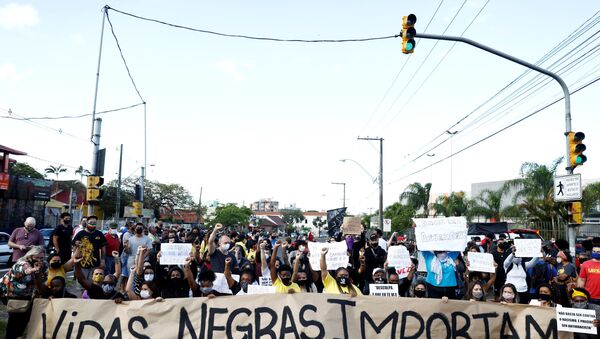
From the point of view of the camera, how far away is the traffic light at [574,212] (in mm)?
10312

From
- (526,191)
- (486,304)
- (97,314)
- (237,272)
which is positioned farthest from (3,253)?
(526,191)

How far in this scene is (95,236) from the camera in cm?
921

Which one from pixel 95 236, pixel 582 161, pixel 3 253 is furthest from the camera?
pixel 3 253

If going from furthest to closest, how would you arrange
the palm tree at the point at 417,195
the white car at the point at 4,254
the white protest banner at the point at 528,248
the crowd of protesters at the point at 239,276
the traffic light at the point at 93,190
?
the palm tree at the point at 417,195 → the white car at the point at 4,254 → the traffic light at the point at 93,190 → the white protest banner at the point at 528,248 → the crowd of protesters at the point at 239,276

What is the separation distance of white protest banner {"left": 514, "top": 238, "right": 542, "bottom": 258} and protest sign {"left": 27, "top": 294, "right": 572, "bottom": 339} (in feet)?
9.02

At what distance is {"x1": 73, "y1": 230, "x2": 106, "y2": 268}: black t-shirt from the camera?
9.03 meters

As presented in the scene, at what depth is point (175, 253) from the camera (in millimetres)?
7188

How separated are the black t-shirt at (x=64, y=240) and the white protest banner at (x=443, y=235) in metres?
6.22

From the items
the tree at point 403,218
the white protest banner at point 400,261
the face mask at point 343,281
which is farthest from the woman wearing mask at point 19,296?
the tree at point 403,218

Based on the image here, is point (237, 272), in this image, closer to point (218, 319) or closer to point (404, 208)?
point (218, 319)

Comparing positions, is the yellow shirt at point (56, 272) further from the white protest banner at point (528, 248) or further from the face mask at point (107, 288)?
the white protest banner at point (528, 248)

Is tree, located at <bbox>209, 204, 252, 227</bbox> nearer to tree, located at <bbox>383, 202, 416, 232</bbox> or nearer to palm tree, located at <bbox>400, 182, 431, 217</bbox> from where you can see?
tree, located at <bbox>383, 202, 416, 232</bbox>

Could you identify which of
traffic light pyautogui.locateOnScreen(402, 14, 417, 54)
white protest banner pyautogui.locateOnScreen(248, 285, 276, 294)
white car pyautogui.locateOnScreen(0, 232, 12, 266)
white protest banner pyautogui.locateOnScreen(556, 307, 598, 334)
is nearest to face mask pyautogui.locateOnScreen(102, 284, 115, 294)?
white protest banner pyautogui.locateOnScreen(248, 285, 276, 294)

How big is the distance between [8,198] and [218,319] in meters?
35.5
